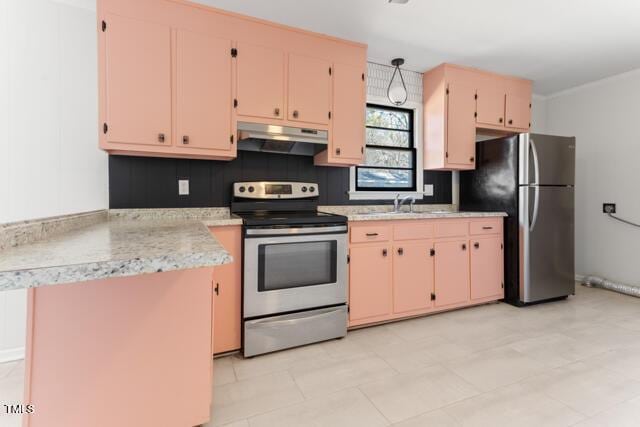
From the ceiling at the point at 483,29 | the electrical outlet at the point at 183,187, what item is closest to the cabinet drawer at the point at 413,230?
the ceiling at the point at 483,29

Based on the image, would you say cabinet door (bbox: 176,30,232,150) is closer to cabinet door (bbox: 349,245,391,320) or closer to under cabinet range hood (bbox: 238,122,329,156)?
under cabinet range hood (bbox: 238,122,329,156)

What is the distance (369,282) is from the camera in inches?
102

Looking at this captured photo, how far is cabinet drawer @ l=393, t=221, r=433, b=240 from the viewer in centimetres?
270

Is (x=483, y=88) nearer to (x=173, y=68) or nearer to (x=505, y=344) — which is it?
(x=505, y=344)

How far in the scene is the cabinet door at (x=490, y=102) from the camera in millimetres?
3383

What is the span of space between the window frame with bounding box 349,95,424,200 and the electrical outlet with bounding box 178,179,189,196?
1500 mm

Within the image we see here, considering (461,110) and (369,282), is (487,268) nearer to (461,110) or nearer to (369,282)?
(369,282)

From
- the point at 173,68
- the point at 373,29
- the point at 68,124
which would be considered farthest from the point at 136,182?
the point at 373,29

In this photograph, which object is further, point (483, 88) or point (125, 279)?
point (483, 88)

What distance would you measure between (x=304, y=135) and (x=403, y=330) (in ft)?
5.88

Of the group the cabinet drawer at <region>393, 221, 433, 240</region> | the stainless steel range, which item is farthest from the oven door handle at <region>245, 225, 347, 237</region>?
the cabinet drawer at <region>393, 221, 433, 240</region>

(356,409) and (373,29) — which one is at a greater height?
(373,29)

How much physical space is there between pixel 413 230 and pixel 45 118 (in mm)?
2914

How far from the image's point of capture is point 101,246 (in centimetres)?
95
